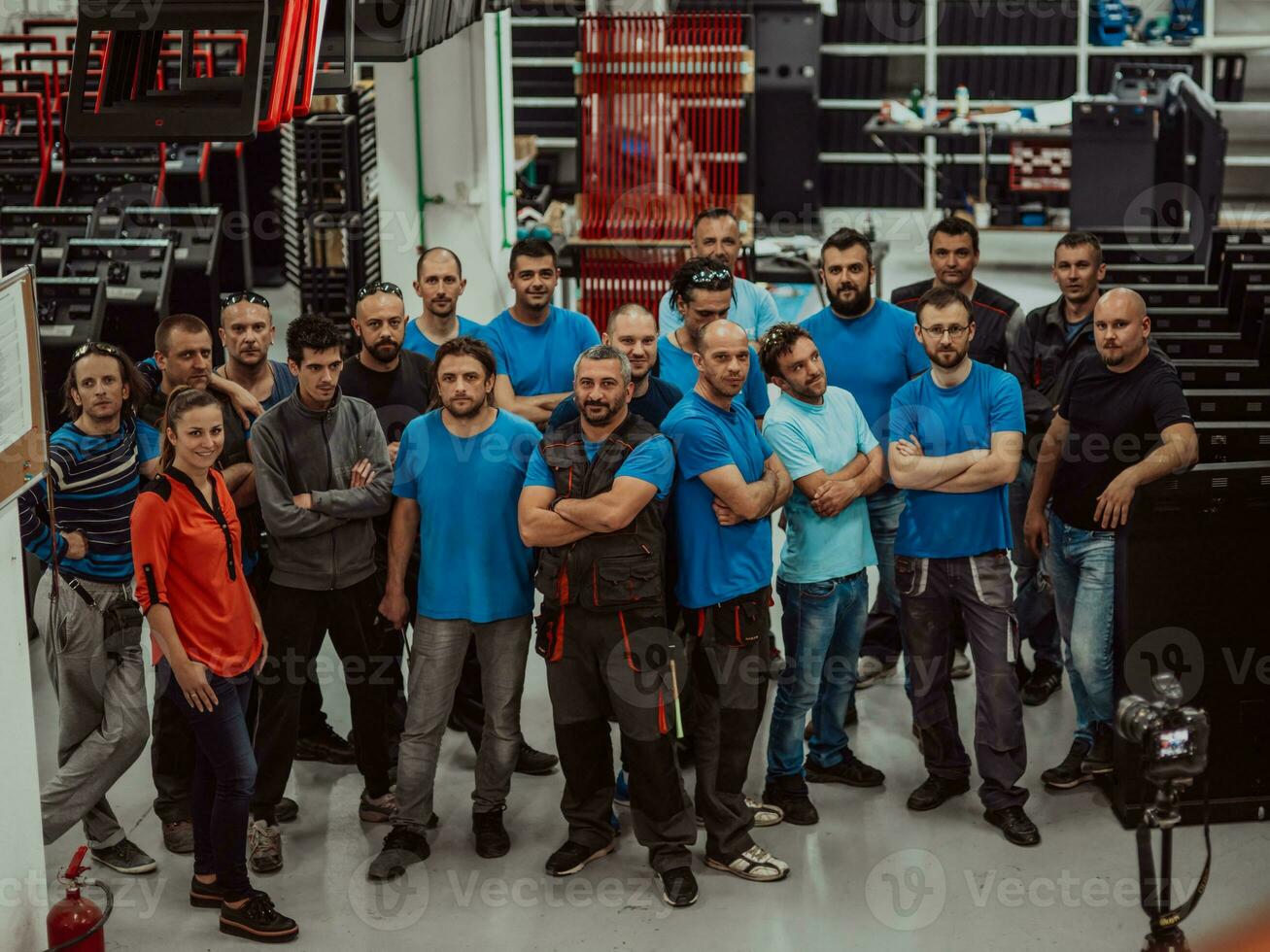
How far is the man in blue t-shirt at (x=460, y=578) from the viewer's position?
4461mm

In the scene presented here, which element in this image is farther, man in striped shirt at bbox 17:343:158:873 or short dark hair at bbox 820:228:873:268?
short dark hair at bbox 820:228:873:268

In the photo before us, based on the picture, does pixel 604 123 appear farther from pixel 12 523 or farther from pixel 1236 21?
pixel 1236 21

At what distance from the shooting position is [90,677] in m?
4.40

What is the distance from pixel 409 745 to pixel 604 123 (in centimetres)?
479

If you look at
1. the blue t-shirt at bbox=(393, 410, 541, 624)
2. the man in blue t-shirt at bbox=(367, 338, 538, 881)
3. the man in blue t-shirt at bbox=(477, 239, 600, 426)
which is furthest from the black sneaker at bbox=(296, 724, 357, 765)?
the man in blue t-shirt at bbox=(477, 239, 600, 426)

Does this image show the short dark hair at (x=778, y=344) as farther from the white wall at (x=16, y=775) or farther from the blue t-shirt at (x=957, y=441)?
the white wall at (x=16, y=775)

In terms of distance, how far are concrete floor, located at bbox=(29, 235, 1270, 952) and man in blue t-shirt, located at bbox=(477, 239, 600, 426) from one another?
1.32 meters

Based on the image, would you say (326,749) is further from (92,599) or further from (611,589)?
(611,589)

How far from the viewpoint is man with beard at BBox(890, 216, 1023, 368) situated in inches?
218

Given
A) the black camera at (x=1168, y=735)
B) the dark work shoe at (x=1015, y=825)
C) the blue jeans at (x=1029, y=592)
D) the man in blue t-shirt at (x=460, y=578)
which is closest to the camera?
the black camera at (x=1168, y=735)

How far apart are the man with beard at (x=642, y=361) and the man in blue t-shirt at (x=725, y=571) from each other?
22 centimetres

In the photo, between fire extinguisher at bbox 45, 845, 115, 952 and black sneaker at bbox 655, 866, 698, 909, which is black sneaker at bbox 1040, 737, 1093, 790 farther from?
fire extinguisher at bbox 45, 845, 115, 952

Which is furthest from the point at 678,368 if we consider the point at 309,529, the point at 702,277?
the point at 309,529

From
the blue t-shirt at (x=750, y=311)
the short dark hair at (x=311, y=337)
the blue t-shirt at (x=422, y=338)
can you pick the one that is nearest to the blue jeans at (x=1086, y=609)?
the blue t-shirt at (x=750, y=311)
